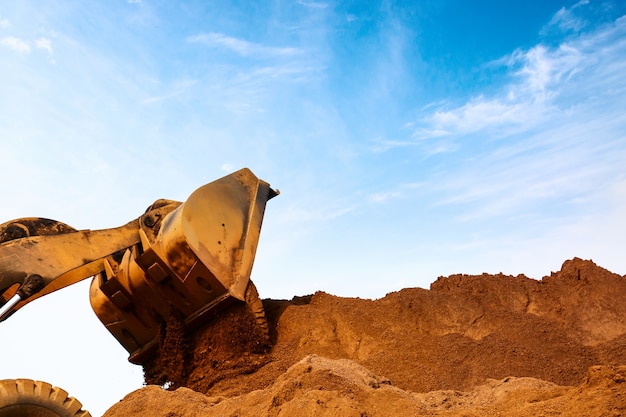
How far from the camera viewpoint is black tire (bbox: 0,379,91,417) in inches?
226

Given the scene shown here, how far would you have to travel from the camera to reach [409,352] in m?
8.94

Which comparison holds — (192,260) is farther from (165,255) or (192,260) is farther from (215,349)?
(215,349)

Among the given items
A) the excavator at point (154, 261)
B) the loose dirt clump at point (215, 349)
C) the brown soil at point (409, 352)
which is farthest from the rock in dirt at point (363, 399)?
the excavator at point (154, 261)

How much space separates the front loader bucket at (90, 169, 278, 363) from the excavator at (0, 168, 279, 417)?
12 millimetres

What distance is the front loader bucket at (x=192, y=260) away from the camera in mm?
8703

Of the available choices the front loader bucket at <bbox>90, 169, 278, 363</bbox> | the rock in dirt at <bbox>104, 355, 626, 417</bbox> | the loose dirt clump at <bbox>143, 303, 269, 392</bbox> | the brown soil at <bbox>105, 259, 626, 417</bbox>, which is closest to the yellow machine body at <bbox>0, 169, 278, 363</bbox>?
the front loader bucket at <bbox>90, 169, 278, 363</bbox>

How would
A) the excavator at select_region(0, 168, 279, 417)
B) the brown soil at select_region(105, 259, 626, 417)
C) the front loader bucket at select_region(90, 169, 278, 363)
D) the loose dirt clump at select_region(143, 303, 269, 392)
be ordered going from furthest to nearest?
1. the loose dirt clump at select_region(143, 303, 269, 392)
2. the front loader bucket at select_region(90, 169, 278, 363)
3. the excavator at select_region(0, 168, 279, 417)
4. the brown soil at select_region(105, 259, 626, 417)

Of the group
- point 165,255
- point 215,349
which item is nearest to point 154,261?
point 165,255

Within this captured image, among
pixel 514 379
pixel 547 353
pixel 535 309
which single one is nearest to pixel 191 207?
pixel 514 379

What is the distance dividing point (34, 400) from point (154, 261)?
3.14 m

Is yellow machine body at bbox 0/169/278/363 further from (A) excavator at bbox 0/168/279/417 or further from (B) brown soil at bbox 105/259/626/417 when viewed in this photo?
(B) brown soil at bbox 105/259/626/417

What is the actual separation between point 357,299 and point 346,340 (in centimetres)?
101

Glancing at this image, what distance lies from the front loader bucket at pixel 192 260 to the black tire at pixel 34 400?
2.80m

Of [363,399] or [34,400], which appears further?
[363,399]
